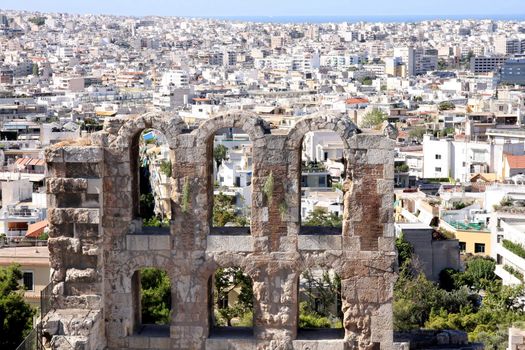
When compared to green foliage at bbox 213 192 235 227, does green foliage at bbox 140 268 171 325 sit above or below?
below

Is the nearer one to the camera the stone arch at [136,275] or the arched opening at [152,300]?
the stone arch at [136,275]

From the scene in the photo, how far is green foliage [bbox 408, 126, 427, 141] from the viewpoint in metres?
99.4

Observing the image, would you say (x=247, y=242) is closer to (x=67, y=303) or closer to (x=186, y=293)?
(x=186, y=293)

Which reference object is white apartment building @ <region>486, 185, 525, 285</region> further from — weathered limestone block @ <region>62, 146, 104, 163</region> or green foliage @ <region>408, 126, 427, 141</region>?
green foliage @ <region>408, 126, 427, 141</region>

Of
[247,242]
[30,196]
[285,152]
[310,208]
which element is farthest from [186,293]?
[30,196]

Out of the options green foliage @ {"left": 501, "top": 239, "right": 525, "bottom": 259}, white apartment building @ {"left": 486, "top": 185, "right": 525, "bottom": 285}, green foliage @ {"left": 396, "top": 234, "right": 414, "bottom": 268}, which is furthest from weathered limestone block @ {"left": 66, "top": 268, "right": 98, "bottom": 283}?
green foliage @ {"left": 501, "top": 239, "right": 525, "bottom": 259}

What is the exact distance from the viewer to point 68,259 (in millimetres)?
16844

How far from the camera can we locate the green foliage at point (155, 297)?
23.6 metres

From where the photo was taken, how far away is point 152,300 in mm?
24781

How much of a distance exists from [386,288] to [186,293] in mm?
2655

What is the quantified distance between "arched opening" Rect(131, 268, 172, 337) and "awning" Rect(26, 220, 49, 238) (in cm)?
1686

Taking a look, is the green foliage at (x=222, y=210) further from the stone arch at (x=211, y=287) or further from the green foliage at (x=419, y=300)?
the stone arch at (x=211, y=287)

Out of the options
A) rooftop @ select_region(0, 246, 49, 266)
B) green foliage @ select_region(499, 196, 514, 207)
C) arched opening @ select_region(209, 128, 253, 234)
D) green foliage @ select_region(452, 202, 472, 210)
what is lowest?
green foliage @ select_region(452, 202, 472, 210)

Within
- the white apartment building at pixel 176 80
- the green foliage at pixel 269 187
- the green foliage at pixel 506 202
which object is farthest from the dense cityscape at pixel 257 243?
the white apartment building at pixel 176 80
